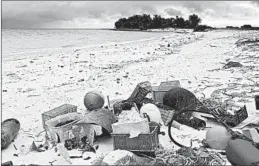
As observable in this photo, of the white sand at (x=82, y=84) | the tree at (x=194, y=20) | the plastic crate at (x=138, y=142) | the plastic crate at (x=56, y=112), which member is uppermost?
the tree at (x=194, y=20)

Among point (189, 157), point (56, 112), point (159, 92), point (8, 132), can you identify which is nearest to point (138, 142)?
point (189, 157)

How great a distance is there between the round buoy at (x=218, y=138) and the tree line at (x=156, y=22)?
333 feet

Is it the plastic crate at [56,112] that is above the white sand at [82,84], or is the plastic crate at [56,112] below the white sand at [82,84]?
above

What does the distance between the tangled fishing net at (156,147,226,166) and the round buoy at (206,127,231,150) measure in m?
0.23

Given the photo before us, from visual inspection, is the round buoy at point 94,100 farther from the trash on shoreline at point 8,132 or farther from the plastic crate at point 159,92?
the trash on shoreline at point 8,132

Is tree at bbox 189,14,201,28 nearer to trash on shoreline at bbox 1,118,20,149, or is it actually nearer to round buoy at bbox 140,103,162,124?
round buoy at bbox 140,103,162,124

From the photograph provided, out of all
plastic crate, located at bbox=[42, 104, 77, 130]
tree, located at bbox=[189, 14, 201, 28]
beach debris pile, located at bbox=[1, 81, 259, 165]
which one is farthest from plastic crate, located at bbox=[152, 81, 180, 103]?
tree, located at bbox=[189, 14, 201, 28]

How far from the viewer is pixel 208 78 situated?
365 inches

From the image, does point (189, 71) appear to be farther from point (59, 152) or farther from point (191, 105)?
point (59, 152)

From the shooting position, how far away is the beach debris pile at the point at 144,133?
3988 mm

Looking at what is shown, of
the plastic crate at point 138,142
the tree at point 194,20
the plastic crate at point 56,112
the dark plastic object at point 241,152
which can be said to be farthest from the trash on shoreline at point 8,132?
the tree at point 194,20

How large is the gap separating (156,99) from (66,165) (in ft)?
9.16

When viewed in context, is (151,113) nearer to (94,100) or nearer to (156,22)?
(94,100)

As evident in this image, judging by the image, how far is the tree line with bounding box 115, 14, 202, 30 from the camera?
10275cm
